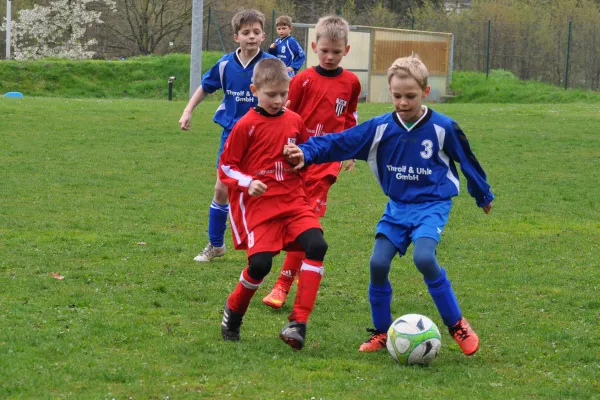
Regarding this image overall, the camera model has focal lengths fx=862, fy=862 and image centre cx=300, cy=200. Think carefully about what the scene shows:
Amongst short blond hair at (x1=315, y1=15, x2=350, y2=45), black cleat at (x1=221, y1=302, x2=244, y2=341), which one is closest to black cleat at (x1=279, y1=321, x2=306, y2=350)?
black cleat at (x1=221, y1=302, x2=244, y2=341)

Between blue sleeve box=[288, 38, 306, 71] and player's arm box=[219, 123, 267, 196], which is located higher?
blue sleeve box=[288, 38, 306, 71]

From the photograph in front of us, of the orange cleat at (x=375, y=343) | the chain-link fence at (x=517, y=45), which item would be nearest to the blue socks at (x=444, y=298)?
the orange cleat at (x=375, y=343)

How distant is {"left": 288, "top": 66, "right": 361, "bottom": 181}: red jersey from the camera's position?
643cm

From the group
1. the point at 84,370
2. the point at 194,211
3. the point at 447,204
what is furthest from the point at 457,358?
the point at 194,211

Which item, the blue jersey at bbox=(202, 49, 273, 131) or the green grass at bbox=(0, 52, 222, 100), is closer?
the blue jersey at bbox=(202, 49, 273, 131)

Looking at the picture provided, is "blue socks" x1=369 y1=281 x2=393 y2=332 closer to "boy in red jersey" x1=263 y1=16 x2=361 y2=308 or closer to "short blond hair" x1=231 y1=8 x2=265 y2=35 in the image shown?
"boy in red jersey" x1=263 y1=16 x2=361 y2=308

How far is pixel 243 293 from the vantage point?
17.1 feet

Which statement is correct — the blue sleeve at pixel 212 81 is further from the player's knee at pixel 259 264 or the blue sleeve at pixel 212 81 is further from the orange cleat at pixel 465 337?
the orange cleat at pixel 465 337

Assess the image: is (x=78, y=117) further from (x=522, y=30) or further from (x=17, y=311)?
(x=522, y=30)

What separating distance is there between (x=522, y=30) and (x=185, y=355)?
3101 centimetres

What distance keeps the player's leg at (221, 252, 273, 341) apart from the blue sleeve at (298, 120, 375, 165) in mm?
653

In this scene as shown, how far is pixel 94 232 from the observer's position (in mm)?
8602

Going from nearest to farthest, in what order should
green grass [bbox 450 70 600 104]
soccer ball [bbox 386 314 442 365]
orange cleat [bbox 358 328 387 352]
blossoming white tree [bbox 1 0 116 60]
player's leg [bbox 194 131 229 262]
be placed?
soccer ball [bbox 386 314 442 365] < orange cleat [bbox 358 328 387 352] < player's leg [bbox 194 131 229 262] < green grass [bbox 450 70 600 104] < blossoming white tree [bbox 1 0 116 60]

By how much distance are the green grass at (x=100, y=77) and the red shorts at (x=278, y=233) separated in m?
26.1
